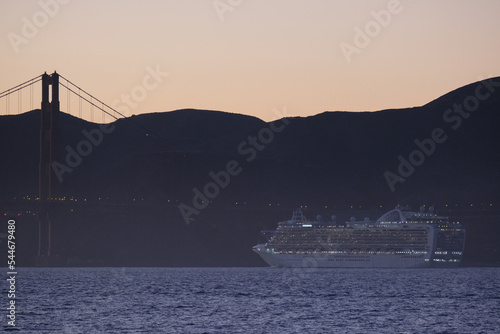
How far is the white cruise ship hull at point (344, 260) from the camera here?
562 feet

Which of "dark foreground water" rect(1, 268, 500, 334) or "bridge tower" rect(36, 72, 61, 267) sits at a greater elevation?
"bridge tower" rect(36, 72, 61, 267)

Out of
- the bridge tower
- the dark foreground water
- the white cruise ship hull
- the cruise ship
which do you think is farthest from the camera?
the cruise ship

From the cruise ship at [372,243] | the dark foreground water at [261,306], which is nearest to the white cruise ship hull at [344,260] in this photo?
the cruise ship at [372,243]

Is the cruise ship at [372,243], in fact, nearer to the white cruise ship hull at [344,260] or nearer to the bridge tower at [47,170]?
the white cruise ship hull at [344,260]

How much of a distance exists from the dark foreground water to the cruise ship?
134ft

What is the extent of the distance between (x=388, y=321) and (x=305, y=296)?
26862 millimetres

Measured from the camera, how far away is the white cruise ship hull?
562 ft

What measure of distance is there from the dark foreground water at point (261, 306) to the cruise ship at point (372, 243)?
40.8 meters

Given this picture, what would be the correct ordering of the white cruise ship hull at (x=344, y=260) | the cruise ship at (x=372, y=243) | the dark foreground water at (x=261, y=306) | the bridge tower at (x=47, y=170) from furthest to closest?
1. the cruise ship at (x=372, y=243)
2. the white cruise ship hull at (x=344, y=260)
3. the bridge tower at (x=47, y=170)
4. the dark foreground water at (x=261, y=306)

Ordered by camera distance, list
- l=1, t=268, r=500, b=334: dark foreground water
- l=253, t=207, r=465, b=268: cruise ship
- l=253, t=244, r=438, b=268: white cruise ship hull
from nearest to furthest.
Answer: l=1, t=268, r=500, b=334: dark foreground water
l=253, t=244, r=438, b=268: white cruise ship hull
l=253, t=207, r=465, b=268: cruise ship

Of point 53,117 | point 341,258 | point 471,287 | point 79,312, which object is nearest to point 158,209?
point 53,117

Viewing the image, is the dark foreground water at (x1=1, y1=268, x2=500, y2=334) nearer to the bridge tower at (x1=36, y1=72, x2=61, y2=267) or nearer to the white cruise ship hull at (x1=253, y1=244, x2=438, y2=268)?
the bridge tower at (x1=36, y1=72, x2=61, y2=267)

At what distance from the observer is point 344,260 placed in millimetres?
175500

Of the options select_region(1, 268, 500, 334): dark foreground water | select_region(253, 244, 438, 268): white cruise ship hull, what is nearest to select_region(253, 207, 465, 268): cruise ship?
select_region(253, 244, 438, 268): white cruise ship hull
